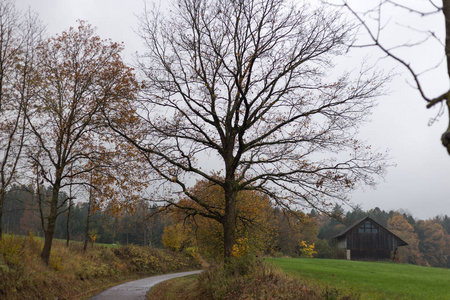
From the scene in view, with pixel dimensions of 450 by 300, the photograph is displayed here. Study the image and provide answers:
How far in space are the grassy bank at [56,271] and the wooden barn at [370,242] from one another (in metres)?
35.5

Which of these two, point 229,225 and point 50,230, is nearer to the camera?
point 229,225

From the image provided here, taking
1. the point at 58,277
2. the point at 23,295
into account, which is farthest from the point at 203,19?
the point at 58,277

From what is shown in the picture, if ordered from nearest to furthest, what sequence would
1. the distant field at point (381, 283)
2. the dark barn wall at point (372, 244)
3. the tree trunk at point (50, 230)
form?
the distant field at point (381, 283)
the tree trunk at point (50, 230)
the dark barn wall at point (372, 244)

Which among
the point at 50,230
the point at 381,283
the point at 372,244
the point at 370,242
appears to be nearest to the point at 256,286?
the point at 381,283

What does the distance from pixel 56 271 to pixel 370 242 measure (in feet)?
157

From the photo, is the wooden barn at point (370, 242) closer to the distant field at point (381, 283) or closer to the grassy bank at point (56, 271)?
the distant field at point (381, 283)

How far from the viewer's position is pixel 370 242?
1975 inches

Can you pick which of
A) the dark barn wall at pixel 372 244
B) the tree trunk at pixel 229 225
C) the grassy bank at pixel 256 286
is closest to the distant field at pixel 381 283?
the grassy bank at pixel 256 286

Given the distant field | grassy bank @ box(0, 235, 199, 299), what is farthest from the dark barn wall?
grassy bank @ box(0, 235, 199, 299)

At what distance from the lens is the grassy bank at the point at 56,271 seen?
34.6ft

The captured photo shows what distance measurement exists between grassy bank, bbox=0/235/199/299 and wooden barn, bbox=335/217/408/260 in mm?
35452

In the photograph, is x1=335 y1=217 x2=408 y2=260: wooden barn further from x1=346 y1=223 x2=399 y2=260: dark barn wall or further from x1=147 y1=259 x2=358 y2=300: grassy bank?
x1=147 y1=259 x2=358 y2=300: grassy bank

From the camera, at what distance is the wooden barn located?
163 ft

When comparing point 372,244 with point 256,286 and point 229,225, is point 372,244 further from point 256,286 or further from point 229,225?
point 256,286
